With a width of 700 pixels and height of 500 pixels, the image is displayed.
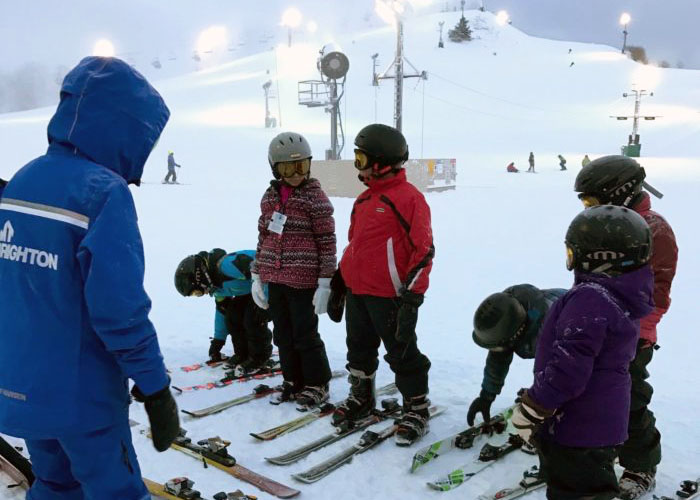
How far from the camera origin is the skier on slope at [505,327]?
130 inches

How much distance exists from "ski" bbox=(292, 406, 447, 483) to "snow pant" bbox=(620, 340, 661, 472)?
1448mm

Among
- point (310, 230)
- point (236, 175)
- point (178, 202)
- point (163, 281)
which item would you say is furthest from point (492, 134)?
point (310, 230)

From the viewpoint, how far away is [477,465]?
3.64m

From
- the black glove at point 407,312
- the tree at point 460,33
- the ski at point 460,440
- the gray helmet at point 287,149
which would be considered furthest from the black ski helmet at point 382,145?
the tree at point 460,33

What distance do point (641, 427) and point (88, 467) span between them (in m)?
2.69

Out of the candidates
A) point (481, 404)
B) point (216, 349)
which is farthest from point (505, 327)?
point (216, 349)

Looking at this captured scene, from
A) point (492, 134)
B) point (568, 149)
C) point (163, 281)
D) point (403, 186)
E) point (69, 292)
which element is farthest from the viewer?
point (492, 134)

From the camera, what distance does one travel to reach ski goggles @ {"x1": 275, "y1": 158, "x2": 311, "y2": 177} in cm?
458

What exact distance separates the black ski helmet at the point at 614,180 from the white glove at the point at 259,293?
259 cm

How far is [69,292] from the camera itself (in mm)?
2057

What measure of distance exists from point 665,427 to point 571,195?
1669 centimetres

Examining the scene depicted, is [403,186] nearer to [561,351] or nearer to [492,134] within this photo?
[561,351]

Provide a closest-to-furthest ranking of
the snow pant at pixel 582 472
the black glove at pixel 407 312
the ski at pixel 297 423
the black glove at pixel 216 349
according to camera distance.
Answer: the snow pant at pixel 582 472
the black glove at pixel 407 312
the ski at pixel 297 423
the black glove at pixel 216 349

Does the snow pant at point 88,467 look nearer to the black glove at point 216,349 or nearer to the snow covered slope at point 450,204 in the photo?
the snow covered slope at point 450,204
